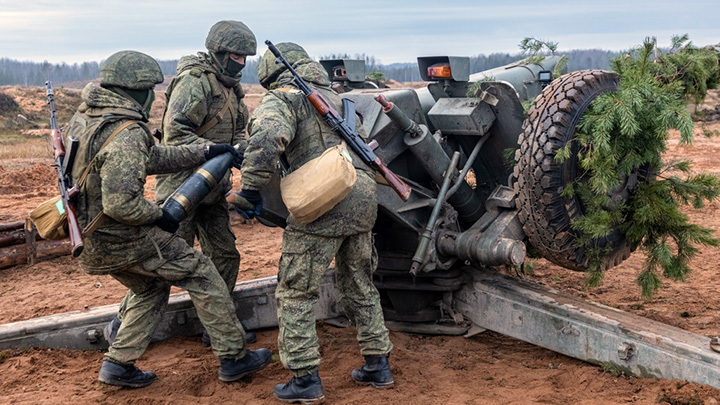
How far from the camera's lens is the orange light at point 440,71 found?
534 cm

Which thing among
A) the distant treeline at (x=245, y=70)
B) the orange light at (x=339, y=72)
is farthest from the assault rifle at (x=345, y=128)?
the distant treeline at (x=245, y=70)

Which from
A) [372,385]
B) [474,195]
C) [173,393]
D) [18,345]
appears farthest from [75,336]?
[474,195]

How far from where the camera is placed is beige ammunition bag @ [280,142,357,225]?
4.22 metres

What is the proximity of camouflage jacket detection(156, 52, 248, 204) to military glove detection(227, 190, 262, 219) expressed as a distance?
2.67 feet

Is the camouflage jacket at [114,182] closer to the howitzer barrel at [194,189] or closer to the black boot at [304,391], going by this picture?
the howitzer barrel at [194,189]

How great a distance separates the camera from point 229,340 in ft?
15.9

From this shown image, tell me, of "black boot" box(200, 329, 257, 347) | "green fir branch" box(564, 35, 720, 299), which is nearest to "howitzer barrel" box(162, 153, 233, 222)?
"black boot" box(200, 329, 257, 347)

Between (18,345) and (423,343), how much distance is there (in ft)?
9.40

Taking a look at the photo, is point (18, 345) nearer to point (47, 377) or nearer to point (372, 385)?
point (47, 377)

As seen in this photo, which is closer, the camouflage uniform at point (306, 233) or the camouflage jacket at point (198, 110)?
the camouflage uniform at point (306, 233)

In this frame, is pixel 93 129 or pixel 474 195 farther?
pixel 474 195

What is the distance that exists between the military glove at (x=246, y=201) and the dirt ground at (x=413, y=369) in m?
1.16

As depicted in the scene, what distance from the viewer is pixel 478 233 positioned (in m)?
5.11

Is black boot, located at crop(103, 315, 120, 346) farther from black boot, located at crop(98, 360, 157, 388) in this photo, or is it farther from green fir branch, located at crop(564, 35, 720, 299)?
green fir branch, located at crop(564, 35, 720, 299)
